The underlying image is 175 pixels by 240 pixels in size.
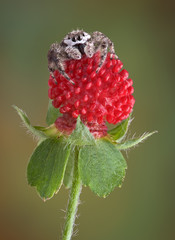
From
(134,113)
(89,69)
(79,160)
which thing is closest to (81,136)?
(79,160)

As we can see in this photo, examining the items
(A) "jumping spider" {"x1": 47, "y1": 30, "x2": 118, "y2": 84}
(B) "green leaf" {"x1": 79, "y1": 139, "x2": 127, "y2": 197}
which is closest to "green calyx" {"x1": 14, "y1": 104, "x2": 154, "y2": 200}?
(B) "green leaf" {"x1": 79, "y1": 139, "x2": 127, "y2": 197}

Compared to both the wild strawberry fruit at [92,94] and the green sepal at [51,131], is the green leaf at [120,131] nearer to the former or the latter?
the wild strawberry fruit at [92,94]

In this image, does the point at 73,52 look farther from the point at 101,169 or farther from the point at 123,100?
the point at 101,169

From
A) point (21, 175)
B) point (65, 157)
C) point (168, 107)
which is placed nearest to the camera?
point (65, 157)

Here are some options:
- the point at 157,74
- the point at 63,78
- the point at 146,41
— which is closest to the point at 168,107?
the point at 157,74

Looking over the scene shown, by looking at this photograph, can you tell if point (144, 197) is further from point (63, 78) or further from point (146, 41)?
point (63, 78)

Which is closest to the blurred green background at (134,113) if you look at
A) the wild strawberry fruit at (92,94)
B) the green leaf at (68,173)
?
the green leaf at (68,173)

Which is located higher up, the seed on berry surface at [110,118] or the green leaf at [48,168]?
the seed on berry surface at [110,118]
